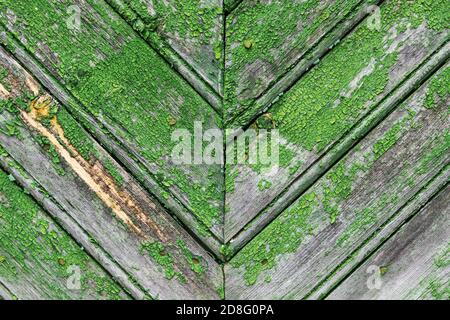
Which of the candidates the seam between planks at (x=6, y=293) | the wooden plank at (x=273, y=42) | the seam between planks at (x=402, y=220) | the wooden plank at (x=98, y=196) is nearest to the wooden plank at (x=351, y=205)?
the seam between planks at (x=402, y=220)

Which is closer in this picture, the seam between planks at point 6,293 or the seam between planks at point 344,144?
the seam between planks at point 344,144

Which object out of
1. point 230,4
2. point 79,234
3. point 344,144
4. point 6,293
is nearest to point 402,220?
point 344,144

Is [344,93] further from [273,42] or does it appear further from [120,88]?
[120,88]

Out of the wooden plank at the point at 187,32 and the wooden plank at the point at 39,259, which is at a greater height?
the wooden plank at the point at 187,32

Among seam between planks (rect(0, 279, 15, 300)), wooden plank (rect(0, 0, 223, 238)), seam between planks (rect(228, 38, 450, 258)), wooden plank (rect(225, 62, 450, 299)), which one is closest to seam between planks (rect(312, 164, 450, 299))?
wooden plank (rect(225, 62, 450, 299))

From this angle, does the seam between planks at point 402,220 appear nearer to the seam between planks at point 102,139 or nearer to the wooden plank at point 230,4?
the seam between planks at point 102,139

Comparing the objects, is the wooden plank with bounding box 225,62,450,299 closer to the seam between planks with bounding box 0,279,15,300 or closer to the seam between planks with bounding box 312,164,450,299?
the seam between planks with bounding box 312,164,450,299
